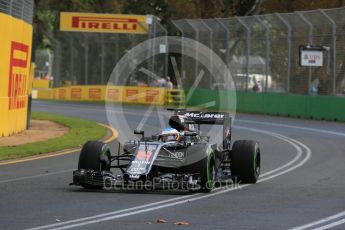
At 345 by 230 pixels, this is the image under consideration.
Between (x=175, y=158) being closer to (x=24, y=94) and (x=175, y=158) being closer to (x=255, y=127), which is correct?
(x=24, y=94)

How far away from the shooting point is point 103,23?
53375mm

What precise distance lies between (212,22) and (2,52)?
78.5 feet

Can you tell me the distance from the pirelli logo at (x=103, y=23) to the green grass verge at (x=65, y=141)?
2239 centimetres

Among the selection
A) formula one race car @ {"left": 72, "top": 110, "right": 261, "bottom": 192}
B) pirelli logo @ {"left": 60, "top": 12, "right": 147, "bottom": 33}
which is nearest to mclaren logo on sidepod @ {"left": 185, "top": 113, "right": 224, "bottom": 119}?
formula one race car @ {"left": 72, "top": 110, "right": 261, "bottom": 192}

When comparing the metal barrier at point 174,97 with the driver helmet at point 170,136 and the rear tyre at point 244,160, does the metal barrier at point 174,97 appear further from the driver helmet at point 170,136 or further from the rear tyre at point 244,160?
the driver helmet at point 170,136

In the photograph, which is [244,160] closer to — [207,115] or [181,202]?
[207,115]

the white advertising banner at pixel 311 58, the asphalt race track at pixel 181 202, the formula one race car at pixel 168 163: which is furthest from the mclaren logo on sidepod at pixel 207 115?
the white advertising banner at pixel 311 58

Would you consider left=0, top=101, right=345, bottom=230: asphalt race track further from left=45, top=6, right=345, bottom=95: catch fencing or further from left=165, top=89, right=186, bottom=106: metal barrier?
left=165, top=89, right=186, bottom=106: metal barrier

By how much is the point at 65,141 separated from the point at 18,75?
3.87m

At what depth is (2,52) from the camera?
22.5 metres

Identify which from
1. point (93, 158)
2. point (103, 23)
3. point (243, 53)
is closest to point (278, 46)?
point (243, 53)

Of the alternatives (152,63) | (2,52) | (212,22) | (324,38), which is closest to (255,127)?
(324,38)

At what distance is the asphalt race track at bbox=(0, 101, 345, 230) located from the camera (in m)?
9.41

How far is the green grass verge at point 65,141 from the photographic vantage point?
18484mm
